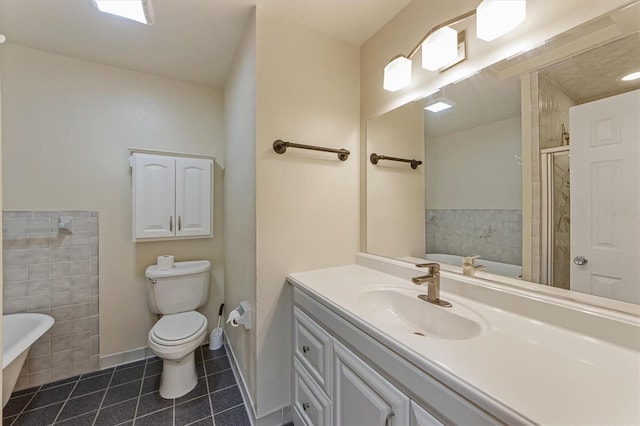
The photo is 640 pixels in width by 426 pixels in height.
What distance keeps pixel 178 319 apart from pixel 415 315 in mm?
1720

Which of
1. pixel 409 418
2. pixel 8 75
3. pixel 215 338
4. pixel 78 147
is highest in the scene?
pixel 8 75

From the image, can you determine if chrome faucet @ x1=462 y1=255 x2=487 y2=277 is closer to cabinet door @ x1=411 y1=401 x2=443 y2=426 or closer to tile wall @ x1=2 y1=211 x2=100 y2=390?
cabinet door @ x1=411 y1=401 x2=443 y2=426

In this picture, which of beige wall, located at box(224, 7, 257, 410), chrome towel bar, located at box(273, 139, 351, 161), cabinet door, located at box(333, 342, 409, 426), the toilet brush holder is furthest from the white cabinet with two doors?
the toilet brush holder

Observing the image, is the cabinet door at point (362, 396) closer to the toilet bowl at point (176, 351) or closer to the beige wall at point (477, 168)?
the beige wall at point (477, 168)

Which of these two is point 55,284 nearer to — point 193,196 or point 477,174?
point 193,196

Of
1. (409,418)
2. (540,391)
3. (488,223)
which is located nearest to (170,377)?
(409,418)

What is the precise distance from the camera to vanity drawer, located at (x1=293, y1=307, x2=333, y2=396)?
115cm

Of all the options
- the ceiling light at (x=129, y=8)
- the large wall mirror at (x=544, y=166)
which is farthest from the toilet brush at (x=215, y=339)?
the ceiling light at (x=129, y=8)

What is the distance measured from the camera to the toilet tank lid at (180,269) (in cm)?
198

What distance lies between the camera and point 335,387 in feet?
3.54

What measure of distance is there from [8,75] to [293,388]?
2782 millimetres

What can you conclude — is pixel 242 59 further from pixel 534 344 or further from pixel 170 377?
pixel 170 377

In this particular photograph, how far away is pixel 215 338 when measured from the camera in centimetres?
229

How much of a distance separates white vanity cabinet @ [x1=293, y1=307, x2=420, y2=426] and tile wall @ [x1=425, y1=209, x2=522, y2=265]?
729 mm
